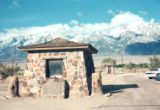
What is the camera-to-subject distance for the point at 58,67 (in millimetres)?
12812

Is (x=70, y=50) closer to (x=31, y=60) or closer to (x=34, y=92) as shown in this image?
(x=31, y=60)

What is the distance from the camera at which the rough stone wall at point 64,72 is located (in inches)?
481

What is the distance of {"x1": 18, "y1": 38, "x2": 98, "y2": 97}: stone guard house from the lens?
1224 centimetres

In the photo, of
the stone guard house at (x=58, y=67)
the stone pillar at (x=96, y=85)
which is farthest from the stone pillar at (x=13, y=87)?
the stone pillar at (x=96, y=85)

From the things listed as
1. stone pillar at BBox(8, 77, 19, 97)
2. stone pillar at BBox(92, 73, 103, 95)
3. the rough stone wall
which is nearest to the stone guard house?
the rough stone wall

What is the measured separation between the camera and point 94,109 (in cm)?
878

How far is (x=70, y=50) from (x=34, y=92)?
3.75m

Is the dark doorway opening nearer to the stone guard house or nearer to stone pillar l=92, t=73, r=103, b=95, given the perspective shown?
the stone guard house

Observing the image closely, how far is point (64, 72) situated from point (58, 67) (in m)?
0.63

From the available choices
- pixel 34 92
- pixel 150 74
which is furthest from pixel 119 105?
pixel 150 74

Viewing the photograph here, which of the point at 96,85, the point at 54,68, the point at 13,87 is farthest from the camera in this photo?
the point at 54,68

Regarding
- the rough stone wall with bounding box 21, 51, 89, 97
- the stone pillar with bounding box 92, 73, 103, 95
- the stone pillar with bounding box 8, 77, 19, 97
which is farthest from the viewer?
the stone pillar with bounding box 8, 77, 19, 97

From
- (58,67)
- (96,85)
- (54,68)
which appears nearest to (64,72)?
(58,67)

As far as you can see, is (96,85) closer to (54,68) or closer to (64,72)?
(64,72)
